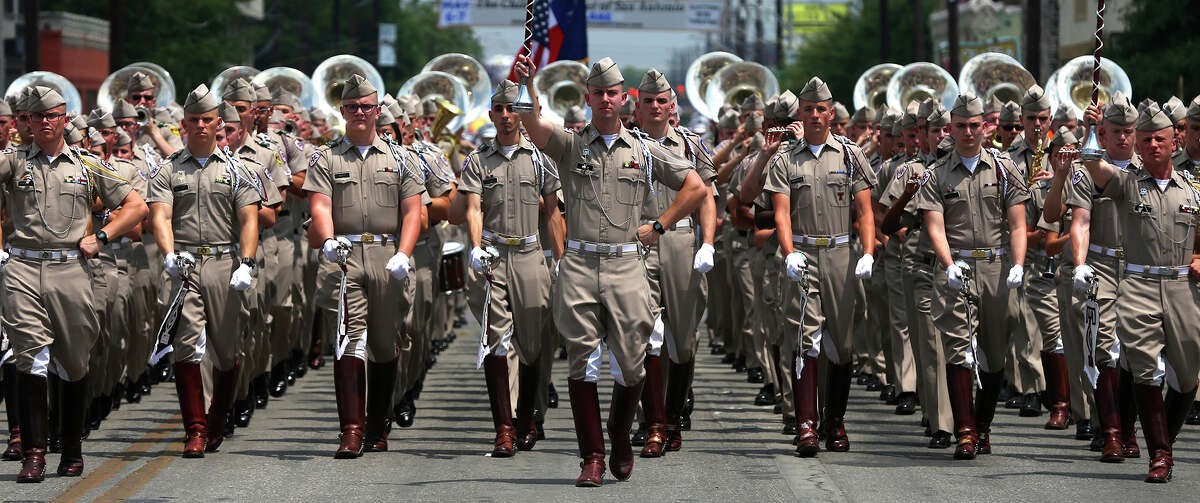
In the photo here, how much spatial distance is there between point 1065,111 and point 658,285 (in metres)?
3.72

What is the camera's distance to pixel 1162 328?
11.3 metres

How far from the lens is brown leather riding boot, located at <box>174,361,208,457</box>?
12.1 m

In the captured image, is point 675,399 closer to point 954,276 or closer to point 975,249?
point 954,276

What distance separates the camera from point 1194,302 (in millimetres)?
11250

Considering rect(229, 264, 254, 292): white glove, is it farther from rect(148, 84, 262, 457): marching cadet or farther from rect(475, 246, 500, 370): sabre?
rect(475, 246, 500, 370): sabre

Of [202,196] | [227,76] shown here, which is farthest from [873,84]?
[202,196]

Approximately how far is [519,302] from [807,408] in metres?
Answer: 1.84

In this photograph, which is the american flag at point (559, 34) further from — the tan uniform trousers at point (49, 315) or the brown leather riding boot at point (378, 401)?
the tan uniform trousers at point (49, 315)

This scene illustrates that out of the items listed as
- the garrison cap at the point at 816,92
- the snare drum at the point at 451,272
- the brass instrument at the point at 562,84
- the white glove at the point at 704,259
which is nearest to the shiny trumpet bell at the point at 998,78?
the brass instrument at the point at 562,84

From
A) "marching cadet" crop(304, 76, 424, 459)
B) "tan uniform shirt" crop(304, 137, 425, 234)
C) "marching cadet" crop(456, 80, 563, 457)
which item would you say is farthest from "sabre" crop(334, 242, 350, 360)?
"marching cadet" crop(456, 80, 563, 457)

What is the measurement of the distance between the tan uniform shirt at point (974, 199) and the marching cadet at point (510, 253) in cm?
234

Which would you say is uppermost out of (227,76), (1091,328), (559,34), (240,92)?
(559,34)

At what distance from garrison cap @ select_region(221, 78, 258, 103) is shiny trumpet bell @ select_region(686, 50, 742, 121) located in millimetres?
10183

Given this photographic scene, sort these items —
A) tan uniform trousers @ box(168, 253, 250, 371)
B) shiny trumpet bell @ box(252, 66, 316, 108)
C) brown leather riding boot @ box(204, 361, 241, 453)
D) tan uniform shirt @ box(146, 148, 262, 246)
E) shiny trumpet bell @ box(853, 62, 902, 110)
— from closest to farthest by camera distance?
tan uniform trousers @ box(168, 253, 250, 371), tan uniform shirt @ box(146, 148, 262, 246), brown leather riding boot @ box(204, 361, 241, 453), shiny trumpet bell @ box(252, 66, 316, 108), shiny trumpet bell @ box(853, 62, 902, 110)
